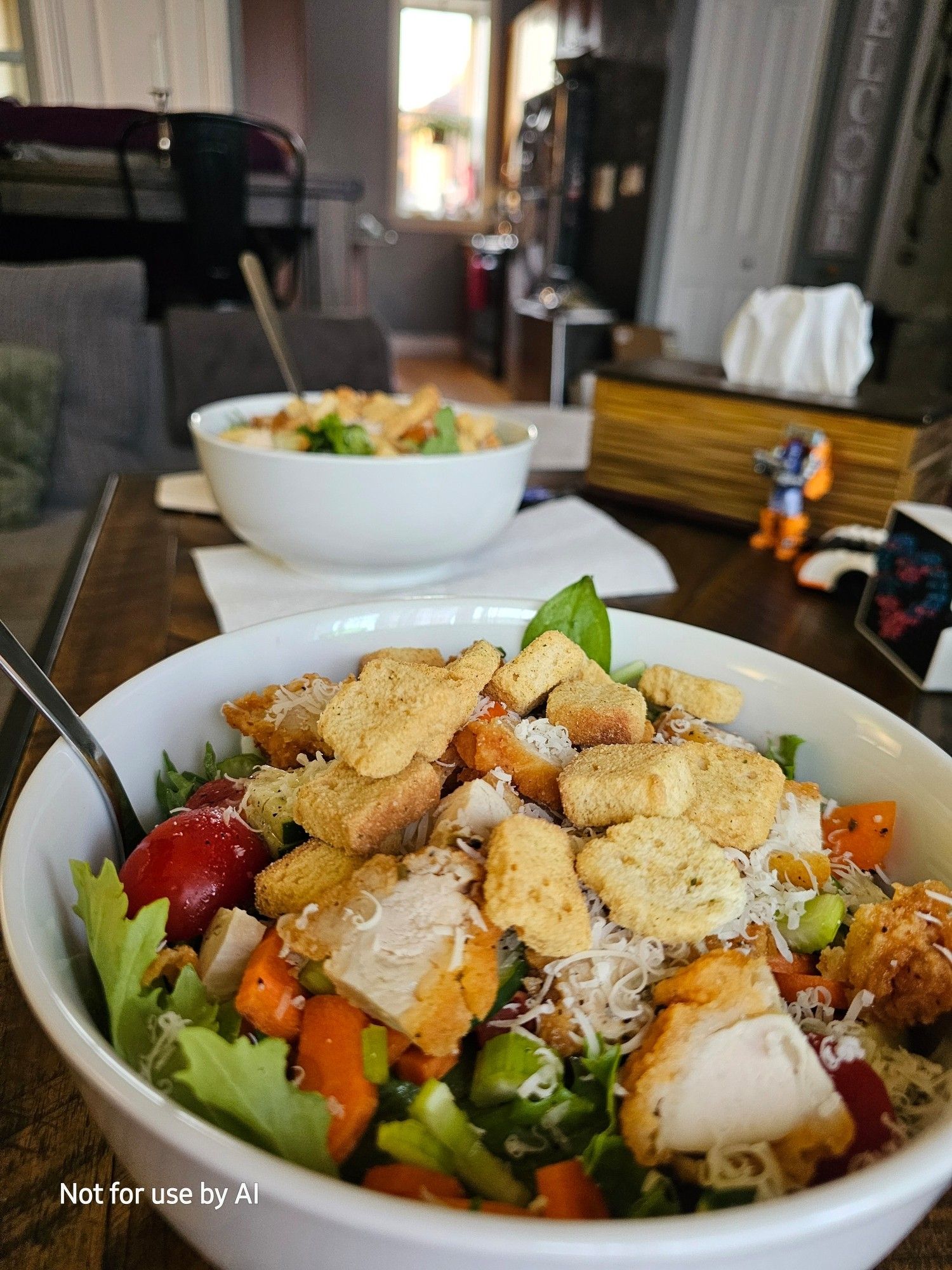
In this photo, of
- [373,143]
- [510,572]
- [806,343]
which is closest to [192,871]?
[510,572]

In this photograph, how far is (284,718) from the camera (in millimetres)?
494

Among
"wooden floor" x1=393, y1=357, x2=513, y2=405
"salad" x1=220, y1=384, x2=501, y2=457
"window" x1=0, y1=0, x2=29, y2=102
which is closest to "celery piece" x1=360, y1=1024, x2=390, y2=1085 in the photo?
"salad" x1=220, y1=384, x2=501, y2=457

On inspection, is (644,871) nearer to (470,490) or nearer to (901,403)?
(470,490)

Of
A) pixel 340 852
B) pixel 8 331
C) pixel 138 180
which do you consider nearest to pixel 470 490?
pixel 340 852

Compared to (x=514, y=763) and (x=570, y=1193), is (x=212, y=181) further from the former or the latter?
(x=570, y=1193)

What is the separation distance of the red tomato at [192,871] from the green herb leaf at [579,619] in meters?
0.25

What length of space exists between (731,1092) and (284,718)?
30cm

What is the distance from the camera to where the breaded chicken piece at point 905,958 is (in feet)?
1.17

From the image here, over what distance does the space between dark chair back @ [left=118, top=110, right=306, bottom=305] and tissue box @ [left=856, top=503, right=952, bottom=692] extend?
170 centimetres

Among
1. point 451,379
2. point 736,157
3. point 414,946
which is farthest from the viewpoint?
point 451,379

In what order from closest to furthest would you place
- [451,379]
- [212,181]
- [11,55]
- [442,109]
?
1. [11,55]
2. [212,181]
3. [451,379]
4. [442,109]

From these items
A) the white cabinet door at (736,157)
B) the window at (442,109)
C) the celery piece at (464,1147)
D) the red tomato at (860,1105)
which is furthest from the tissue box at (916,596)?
the window at (442,109)

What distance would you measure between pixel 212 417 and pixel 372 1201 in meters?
0.91

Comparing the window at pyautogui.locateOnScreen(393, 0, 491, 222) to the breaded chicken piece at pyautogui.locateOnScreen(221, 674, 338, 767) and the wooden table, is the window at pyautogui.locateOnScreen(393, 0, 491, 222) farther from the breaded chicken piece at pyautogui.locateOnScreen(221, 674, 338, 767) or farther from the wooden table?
the breaded chicken piece at pyautogui.locateOnScreen(221, 674, 338, 767)
